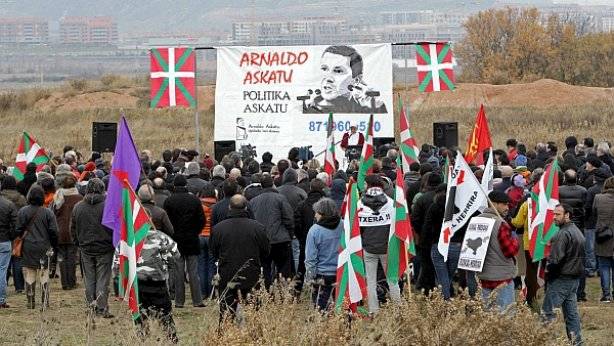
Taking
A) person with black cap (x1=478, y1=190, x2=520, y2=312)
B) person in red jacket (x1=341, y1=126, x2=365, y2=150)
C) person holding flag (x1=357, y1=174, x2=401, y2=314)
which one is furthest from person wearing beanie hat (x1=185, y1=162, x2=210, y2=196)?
person in red jacket (x1=341, y1=126, x2=365, y2=150)

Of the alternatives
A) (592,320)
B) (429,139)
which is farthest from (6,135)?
(592,320)

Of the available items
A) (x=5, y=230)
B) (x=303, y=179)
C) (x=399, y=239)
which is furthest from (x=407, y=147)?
(x=5, y=230)

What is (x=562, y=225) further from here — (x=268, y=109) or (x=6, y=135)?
(x=6, y=135)

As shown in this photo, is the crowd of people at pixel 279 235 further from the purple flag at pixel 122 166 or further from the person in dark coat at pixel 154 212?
the purple flag at pixel 122 166

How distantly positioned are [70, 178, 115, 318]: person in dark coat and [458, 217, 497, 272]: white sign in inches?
182

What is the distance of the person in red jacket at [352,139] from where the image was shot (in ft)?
82.6

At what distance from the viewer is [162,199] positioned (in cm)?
1695

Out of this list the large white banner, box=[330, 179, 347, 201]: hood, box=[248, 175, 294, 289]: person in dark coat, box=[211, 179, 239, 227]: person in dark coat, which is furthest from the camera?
the large white banner

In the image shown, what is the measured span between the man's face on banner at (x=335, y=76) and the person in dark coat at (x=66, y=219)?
30.0 ft

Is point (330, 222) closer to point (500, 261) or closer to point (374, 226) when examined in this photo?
point (374, 226)

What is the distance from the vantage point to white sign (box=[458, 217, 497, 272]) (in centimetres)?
1308

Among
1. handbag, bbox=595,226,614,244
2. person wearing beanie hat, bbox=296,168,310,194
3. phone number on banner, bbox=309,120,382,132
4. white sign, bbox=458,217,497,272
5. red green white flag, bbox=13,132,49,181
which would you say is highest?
phone number on banner, bbox=309,120,382,132

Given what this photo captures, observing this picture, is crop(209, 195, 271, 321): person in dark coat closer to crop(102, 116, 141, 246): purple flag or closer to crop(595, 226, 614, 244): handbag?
crop(102, 116, 141, 246): purple flag

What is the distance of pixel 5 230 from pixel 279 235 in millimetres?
3367
